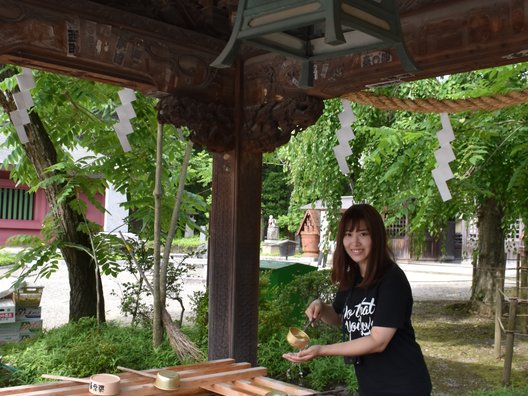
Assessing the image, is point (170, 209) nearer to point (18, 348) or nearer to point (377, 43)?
point (18, 348)

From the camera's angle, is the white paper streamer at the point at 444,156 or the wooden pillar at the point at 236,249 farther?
the white paper streamer at the point at 444,156

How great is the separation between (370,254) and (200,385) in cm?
107

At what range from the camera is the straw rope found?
11.2ft

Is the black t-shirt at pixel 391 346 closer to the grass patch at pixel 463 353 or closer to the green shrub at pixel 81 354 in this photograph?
the grass patch at pixel 463 353

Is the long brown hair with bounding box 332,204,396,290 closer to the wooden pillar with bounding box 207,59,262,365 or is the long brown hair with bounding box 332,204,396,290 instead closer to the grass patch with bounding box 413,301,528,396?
the wooden pillar with bounding box 207,59,262,365

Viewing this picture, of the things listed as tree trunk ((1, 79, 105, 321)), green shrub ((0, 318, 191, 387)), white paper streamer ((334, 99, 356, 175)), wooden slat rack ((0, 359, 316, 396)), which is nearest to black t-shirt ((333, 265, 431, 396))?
wooden slat rack ((0, 359, 316, 396))

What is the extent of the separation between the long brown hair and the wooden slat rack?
623 millimetres

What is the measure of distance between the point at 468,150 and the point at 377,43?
18.1 feet

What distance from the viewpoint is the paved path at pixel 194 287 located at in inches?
398

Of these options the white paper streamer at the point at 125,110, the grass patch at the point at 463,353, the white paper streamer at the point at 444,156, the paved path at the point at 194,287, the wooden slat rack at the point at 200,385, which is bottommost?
the grass patch at the point at 463,353

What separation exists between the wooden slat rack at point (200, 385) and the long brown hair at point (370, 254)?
2.04ft

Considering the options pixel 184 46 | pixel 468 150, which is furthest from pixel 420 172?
pixel 184 46

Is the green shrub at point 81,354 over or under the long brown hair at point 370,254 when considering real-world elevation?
under

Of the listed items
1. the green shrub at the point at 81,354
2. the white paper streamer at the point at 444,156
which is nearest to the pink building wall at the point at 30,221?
→ the green shrub at the point at 81,354
